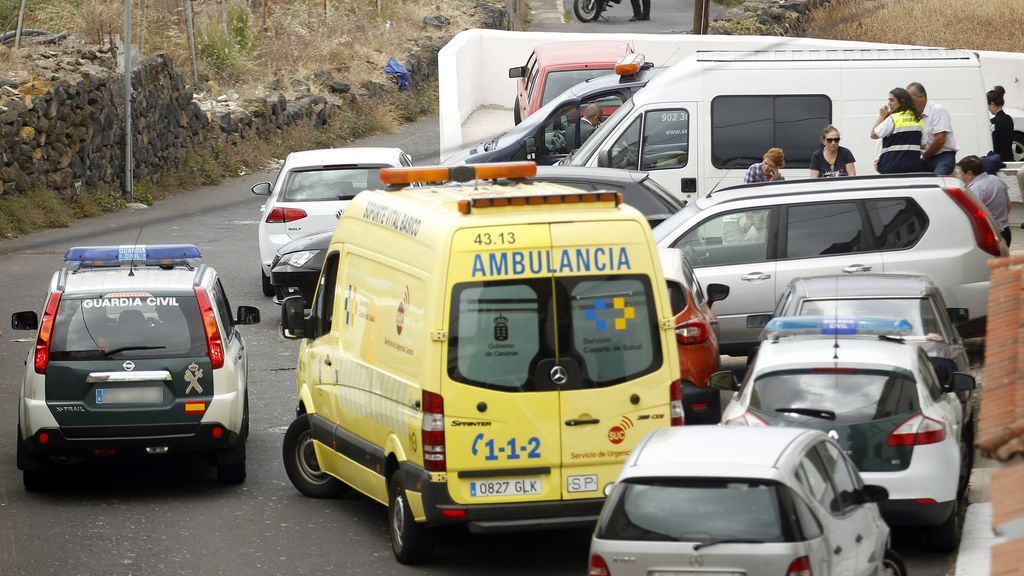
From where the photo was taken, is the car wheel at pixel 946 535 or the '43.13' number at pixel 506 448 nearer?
the '43.13' number at pixel 506 448

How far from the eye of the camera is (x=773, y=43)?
28.6 m

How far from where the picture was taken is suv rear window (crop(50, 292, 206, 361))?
11.6 metres

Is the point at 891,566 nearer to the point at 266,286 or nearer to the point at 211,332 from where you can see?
the point at 211,332

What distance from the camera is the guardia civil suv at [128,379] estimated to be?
37.8ft

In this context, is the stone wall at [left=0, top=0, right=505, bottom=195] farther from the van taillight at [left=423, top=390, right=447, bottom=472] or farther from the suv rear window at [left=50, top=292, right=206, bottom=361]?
the van taillight at [left=423, top=390, right=447, bottom=472]

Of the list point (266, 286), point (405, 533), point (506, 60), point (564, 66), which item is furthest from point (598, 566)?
point (506, 60)

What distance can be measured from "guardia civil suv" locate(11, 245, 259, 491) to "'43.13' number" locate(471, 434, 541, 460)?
2930mm

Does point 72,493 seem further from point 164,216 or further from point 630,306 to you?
point 164,216

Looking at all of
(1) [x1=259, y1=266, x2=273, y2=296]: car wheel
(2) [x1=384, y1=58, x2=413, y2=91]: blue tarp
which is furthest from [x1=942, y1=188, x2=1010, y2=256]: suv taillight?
(2) [x1=384, y1=58, x2=413, y2=91]: blue tarp

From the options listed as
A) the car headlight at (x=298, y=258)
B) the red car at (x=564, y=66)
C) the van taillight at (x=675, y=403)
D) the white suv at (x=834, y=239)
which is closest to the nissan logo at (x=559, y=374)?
the van taillight at (x=675, y=403)

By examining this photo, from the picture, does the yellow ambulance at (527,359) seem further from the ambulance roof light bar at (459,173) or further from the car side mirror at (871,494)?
the car side mirror at (871,494)

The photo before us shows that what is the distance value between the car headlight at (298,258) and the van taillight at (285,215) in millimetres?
1622

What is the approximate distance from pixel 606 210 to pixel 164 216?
62.4ft

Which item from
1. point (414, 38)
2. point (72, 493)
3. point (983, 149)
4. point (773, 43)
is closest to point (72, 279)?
point (72, 493)
